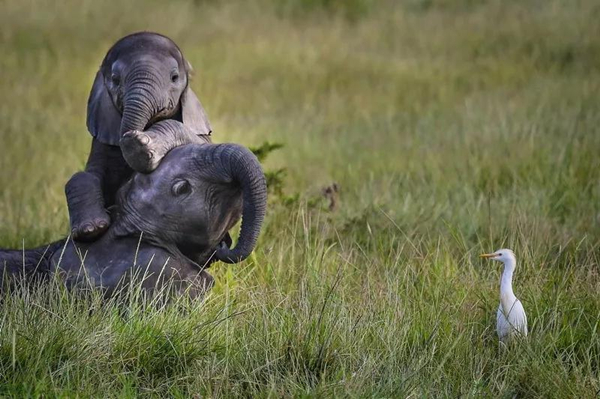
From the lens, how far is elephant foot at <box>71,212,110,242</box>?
18.0 ft

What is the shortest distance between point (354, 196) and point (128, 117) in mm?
4013

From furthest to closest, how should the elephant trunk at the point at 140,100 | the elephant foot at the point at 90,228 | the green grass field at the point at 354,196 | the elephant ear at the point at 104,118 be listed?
the elephant ear at the point at 104,118, the elephant foot at the point at 90,228, the elephant trunk at the point at 140,100, the green grass field at the point at 354,196

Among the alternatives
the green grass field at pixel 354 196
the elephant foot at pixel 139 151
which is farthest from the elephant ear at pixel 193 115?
the green grass field at pixel 354 196

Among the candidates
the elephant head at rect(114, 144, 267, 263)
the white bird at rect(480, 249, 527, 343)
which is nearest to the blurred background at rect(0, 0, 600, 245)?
the elephant head at rect(114, 144, 267, 263)

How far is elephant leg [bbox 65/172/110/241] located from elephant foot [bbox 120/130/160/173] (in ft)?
1.03

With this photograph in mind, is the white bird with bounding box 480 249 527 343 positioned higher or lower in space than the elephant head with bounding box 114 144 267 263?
lower

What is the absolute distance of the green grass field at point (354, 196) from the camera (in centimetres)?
503

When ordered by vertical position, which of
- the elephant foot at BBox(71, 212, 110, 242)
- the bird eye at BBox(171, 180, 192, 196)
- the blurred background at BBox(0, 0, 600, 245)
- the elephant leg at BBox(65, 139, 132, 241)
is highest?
the bird eye at BBox(171, 180, 192, 196)

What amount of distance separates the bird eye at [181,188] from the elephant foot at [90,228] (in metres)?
0.39

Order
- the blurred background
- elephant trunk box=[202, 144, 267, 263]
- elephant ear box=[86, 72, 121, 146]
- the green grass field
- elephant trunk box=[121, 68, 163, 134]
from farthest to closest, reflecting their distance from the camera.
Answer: the blurred background < elephant ear box=[86, 72, 121, 146] < elephant trunk box=[121, 68, 163, 134] < elephant trunk box=[202, 144, 267, 263] < the green grass field

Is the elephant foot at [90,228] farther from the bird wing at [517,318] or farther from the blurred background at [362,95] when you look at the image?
the blurred background at [362,95]

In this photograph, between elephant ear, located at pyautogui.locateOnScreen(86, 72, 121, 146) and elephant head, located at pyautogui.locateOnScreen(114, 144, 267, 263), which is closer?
elephant head, located at pyautogui.locateOnScreen(114, 144, 267, 263)

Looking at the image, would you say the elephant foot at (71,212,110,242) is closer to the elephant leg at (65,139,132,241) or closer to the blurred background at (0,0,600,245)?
the elephant leg at (65,139,132,241)

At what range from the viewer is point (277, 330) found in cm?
518
